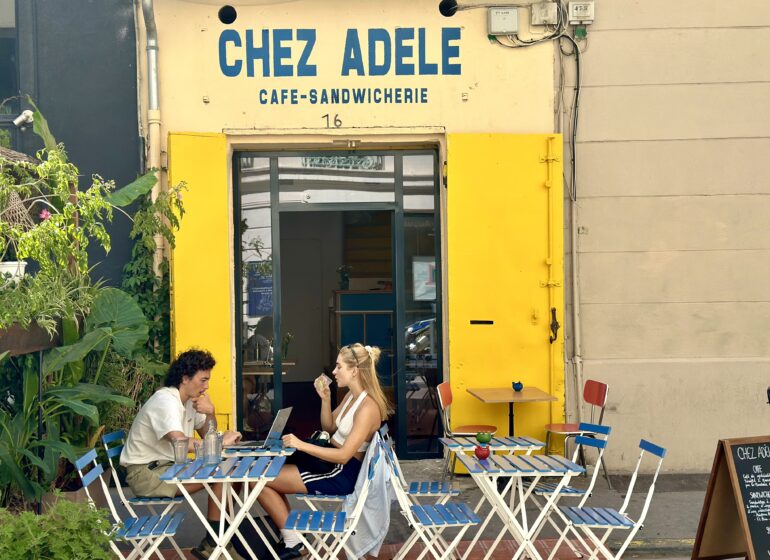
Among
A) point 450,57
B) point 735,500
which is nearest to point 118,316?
point 450,57

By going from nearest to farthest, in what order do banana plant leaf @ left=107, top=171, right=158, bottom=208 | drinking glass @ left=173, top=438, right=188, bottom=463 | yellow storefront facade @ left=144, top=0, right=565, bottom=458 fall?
drinking glass @ left=173, top=438, right=188, bottom=463 < banana plant leaf @ left=107, top=171, right=158, bottom=208 < yellow storefront facade @ left=144, top=0, right=565, bottom=458

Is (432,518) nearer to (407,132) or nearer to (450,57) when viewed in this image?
(407,132)

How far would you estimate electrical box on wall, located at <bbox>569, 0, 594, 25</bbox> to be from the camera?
820cm

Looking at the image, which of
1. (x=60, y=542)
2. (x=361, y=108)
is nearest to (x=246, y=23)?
(x=361, y=108)

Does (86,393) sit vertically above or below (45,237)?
below

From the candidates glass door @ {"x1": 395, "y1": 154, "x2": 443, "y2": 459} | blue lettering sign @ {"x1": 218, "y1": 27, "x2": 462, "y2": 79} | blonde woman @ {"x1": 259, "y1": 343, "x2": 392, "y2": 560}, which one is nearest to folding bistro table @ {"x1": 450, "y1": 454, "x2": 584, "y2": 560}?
blonde woman @ {"x1": 259, "y1": 343, "x2": 392, "y2": 560}

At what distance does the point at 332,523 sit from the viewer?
527 centimetres

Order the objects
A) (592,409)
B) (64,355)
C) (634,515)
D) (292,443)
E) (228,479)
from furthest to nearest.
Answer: (592,409), (634,515), (64,355), (292,443), (228,479)

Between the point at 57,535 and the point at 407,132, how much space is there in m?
4.86

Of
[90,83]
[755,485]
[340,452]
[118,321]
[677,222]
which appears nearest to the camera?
[755,485]

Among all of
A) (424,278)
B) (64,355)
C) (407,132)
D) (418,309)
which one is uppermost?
(407,132)

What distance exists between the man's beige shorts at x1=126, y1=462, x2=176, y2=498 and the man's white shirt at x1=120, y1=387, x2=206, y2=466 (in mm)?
49

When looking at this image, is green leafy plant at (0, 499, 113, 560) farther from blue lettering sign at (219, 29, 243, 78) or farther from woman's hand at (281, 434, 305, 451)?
blue lettering sign at (219, 29, 243, 78)

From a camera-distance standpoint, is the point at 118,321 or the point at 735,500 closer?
the point at 735,500
